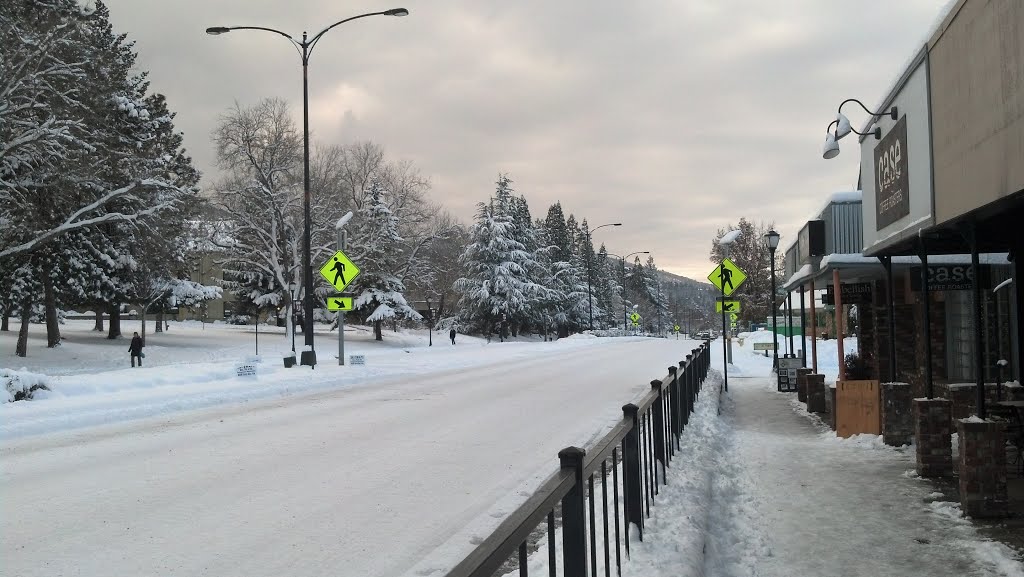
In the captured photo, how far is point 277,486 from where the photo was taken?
7926 mm

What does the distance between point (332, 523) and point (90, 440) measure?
21.5 feet

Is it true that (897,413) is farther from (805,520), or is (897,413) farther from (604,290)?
(604,290)

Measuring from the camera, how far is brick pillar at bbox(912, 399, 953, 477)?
8352 mm

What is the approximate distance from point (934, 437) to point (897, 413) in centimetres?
238

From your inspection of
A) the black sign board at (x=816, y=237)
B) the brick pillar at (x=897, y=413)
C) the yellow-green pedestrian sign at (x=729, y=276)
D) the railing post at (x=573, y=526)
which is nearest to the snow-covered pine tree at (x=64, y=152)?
the yellow-green pedestrian sign at (x=729, y=276)

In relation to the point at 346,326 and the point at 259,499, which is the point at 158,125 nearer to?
the point at 346,326

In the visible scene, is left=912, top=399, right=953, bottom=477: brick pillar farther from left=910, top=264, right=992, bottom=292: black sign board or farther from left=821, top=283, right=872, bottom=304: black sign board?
left=821, top=283, right=872, bottom=304: black sign board

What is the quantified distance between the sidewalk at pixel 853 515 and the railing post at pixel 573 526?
9.12 feet

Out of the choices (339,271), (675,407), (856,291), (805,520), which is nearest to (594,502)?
(805,520)

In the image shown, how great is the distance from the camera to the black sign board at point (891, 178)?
9.70 m

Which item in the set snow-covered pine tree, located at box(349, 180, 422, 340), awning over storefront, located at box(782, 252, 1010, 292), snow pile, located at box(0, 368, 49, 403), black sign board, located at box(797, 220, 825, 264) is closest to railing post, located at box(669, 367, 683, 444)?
awning over storefront, located at box(782, 252, 1010, 292)

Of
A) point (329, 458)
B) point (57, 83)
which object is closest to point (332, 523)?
point (329, 458)

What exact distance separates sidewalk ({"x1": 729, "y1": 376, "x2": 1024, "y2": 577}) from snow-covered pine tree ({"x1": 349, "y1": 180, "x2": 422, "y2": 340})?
139 ft

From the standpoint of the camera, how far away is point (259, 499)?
736 centimetres
